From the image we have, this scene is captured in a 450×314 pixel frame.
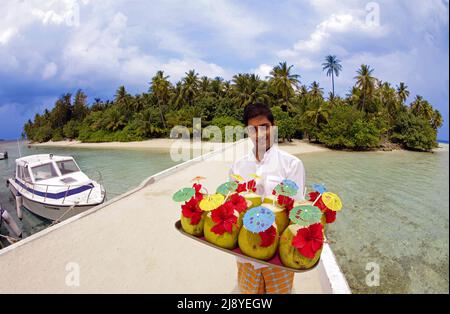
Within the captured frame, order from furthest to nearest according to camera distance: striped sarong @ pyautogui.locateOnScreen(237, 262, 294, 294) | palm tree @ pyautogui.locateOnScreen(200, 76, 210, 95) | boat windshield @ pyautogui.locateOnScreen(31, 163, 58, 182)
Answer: palm tree @ pyautogui.locateOnScreen(200, 76, 210, 95) < boat windshield @ pyautogui.locateOnScreen(31, 163, 58, 182) < striped sarong @ pyautogui.locateOnScreen(237, 262, 294, 294)

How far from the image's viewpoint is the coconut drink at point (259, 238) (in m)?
1.32

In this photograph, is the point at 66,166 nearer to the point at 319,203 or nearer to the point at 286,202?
the point at 286,202

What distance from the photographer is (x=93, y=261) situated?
3.82 metres

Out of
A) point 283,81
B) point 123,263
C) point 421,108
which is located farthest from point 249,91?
point 123,263

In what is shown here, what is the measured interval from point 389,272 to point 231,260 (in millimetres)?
3832

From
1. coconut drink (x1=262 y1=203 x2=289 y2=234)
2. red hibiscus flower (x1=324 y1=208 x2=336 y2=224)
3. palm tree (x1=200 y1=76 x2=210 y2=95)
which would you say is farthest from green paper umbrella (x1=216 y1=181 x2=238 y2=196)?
palm tree (x1=200 y1=76 x2=210 y2=95)

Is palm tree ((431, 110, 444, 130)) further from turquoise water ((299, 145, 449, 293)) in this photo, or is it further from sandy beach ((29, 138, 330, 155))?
turquoise water ((299, 145, 449, 293))

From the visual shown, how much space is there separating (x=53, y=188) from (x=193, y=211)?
28.5ft

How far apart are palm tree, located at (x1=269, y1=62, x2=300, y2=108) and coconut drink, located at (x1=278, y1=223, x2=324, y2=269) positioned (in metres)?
41.3

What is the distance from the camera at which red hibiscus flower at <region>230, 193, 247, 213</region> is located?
144 cm

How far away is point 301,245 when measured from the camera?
1.25m

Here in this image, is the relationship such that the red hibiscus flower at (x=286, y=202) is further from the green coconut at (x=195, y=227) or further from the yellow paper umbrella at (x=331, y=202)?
the green coconut at (x=195, y=227)

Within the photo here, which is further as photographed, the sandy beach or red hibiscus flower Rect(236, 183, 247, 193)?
the sandy beach

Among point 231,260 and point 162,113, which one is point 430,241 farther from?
point 162,113
